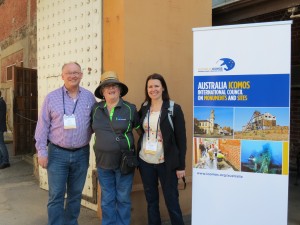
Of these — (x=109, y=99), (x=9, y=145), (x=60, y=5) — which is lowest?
(x=9, y=145)

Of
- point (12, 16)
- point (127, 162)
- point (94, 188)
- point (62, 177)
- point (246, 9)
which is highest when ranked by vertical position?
point (12, 16)

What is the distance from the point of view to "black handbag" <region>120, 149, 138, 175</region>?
3.54 meters

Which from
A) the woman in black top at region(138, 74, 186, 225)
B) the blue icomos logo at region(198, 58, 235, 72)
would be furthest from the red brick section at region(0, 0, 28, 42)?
the blue icomos logo at region(198, 58, 235, 72)

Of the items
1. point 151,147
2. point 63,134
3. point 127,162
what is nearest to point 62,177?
point 63,134

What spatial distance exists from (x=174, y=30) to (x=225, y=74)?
4.99ft

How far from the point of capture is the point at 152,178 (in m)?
3.84

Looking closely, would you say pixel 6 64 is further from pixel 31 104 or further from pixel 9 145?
pixel 31 104

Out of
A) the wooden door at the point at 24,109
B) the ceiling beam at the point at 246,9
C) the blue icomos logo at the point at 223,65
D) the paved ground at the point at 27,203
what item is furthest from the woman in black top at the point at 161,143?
the wooden door at the point at 24,109

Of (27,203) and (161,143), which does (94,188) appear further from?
(161,143)

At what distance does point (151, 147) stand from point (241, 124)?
959 mm

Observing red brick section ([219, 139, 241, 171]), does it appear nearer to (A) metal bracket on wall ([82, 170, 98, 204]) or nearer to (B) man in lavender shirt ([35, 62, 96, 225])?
(B) man in lavender shirt ([35, 62, 96, 225])

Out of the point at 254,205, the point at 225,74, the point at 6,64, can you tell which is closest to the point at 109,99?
the point at 225,74

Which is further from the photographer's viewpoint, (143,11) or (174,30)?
(174,30)

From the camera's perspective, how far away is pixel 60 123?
3607mm
